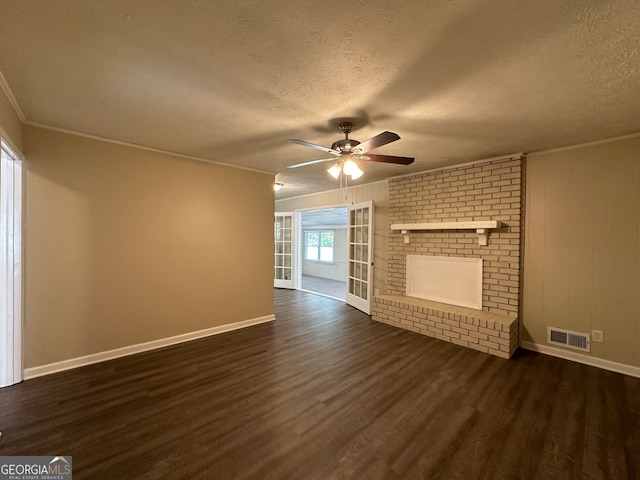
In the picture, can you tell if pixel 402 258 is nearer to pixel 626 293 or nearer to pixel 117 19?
pixel 626 293

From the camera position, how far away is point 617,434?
1876 millimetres

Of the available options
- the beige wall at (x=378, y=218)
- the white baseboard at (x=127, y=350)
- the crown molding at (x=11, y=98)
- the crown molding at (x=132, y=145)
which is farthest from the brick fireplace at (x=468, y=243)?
the crown molding at (x=11, y=98)

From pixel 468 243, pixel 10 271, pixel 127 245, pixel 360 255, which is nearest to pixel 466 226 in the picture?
pixel 468 243

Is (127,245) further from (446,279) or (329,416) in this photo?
(446,279)

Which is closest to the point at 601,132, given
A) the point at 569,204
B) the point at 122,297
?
the point at 569,204

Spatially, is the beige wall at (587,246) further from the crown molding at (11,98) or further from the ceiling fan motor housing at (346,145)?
the crown molding at (11,98)

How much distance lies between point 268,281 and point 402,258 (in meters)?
2.26

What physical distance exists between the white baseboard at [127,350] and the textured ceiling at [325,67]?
2.32 metres

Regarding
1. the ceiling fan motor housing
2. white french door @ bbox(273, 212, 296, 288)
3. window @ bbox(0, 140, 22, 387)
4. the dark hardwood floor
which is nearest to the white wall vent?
the dark hardwood floor

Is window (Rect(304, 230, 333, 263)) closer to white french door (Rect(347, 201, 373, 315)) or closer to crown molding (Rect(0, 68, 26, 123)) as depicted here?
white french door (Rect(347, 201, 373, 315))

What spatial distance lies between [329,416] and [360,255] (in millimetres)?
3361

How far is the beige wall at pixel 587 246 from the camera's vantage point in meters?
2.70

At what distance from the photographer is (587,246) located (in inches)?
115

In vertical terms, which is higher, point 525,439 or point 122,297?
point 122,297
